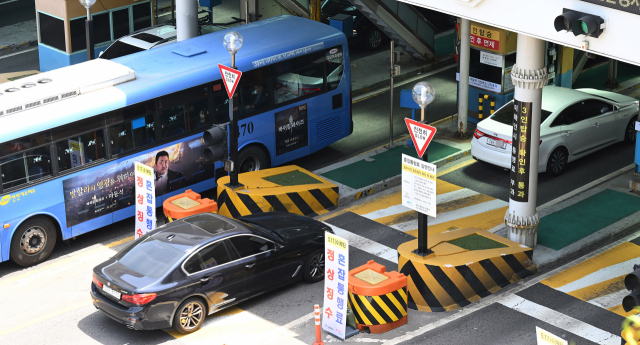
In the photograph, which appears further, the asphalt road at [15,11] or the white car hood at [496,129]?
the asphalt road at [15,11]

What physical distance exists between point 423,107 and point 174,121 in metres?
5.88

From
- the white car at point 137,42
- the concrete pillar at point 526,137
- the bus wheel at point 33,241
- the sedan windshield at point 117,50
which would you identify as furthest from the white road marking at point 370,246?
the sedan windshield at point 117,50

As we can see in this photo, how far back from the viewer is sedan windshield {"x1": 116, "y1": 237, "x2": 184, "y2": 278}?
40.2 feet

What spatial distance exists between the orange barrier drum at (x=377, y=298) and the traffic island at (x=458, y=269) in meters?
0.61

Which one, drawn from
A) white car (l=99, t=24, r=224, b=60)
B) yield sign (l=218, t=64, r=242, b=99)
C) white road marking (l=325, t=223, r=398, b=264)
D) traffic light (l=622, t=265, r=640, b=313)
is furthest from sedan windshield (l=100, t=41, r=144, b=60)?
traffic light (l=622, t=265, r=640, b=313)

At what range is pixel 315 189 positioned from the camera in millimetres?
16531

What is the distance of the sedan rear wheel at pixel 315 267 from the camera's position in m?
13.8

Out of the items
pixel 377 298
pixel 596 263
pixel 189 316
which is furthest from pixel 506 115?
pixel 189 316

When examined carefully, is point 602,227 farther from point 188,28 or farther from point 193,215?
point 188,28

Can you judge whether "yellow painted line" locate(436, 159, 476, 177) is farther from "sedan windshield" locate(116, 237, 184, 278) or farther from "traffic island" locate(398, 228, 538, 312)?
"sedan windshield" locate(116, 237, 184, 278)

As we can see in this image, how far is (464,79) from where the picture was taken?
19.9 meters

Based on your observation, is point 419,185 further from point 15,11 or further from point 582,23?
point 15,11

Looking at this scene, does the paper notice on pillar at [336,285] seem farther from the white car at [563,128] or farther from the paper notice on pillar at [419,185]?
the white car at [563,128]

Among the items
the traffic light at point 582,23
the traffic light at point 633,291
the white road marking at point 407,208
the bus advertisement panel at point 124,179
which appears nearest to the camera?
the traffic light at point 633,291
